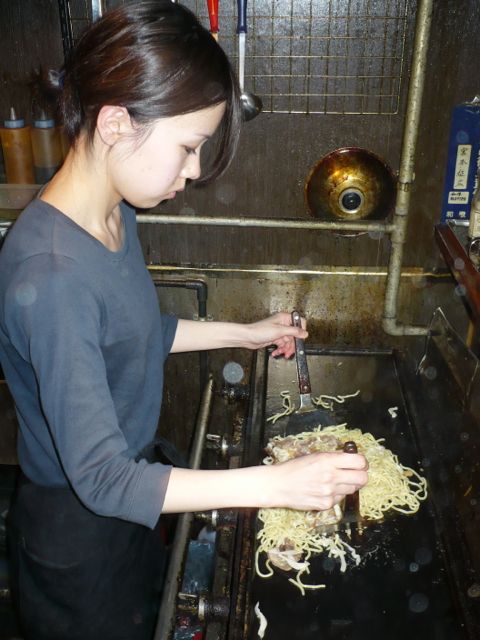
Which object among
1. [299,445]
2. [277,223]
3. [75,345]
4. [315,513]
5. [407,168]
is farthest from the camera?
[277,223]

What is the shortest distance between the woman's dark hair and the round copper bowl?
2.25 m

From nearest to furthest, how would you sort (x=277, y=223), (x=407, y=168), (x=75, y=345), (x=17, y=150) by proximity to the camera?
1. (x=75, y=345)
2. (x=407, y=168)
3. (x=277, y=223)
4. (x=17, y=150)

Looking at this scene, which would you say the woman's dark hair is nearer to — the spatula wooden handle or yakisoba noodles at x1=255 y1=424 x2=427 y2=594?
the spatula wooden handle

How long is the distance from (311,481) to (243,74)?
8.30 feet

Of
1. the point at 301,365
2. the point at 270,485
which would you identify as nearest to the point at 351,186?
the point at 301,365

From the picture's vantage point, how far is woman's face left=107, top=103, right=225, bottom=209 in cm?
142

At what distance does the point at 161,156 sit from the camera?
57.4 inches

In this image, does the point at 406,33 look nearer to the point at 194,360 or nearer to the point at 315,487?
the point at 194,360

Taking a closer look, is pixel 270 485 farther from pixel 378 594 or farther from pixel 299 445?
pixel 299 445

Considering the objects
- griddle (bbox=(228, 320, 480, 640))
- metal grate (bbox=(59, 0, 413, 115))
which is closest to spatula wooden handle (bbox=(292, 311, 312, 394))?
griddle (bbox=(228, 320, 480, 640))

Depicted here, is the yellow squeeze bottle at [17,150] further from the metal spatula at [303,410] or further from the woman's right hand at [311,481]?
the woman's right hand at [311,481]

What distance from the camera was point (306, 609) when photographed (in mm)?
1855

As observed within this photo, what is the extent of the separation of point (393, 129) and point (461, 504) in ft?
7.76

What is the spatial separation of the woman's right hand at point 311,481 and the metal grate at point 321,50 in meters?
2.64
